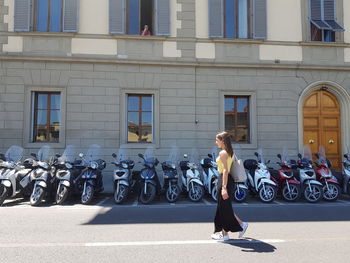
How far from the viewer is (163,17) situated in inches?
468

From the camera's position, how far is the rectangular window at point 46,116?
452 inches

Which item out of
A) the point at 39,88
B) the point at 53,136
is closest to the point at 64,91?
the point at 39,88

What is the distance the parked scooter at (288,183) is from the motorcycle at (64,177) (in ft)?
17.6

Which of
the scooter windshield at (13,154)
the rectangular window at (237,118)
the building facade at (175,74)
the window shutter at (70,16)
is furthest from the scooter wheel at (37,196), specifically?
the rectangular window at (237,118)

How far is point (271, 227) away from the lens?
582 cm

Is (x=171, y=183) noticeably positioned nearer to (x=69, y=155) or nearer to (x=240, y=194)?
(x=240, y=194)

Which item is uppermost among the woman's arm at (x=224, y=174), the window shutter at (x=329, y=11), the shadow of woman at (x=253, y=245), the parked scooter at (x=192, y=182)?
the window shutter at (x=329, y=11)

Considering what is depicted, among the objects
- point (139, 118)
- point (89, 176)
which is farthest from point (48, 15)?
point (89, 176)

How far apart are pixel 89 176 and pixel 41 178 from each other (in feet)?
3.74

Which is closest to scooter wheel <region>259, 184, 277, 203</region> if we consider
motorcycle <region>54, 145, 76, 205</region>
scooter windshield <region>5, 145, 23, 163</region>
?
motorcycle <region>54, 145, 76, 205</region>

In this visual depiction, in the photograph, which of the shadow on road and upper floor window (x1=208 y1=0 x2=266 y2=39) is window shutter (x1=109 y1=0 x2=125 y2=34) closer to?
upper floor window (x1=208 y1=0 x2=266 y2=39)

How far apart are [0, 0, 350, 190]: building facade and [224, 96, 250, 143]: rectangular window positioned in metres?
0.04

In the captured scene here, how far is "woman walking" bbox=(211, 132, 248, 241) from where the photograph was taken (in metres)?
4.89

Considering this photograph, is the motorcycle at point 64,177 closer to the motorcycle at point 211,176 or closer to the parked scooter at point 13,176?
Answer: the parked scooter at point 13,176
